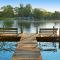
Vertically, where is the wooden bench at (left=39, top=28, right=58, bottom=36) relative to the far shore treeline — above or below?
below

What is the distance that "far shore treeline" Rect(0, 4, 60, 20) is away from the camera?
27.2 meters

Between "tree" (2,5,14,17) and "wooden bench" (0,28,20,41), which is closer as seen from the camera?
"wooden bench" (0,28,20,41)

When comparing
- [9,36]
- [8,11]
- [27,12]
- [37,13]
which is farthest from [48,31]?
[37,13]

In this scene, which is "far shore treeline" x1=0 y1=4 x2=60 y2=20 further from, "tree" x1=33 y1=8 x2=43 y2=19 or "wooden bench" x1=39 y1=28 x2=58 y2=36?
"wooden bench" x1=39 y1=28 x2=58 y2=36

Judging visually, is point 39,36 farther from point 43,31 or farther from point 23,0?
point 23,0

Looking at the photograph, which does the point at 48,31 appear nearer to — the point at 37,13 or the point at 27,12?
the point at 27,12

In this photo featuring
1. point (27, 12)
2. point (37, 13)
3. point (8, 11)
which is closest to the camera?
Result: point (27, 12)

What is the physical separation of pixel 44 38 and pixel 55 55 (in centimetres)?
345

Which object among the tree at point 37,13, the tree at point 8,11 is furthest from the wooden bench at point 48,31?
the tree at point 8,11

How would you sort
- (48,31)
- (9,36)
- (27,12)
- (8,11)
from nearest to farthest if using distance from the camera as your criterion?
(9,36) < (48,31) < (27,12) < (8,11)

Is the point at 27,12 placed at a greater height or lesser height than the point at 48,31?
greater

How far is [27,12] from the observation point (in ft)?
88.8

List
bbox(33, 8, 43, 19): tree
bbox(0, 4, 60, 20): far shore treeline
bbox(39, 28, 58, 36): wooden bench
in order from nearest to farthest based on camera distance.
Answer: bbox(39, 28, 58, 36): wooden bench, bbox(0, 4, 60, 20): far shore treeline, bbox(33, 8, 43, 19): tree

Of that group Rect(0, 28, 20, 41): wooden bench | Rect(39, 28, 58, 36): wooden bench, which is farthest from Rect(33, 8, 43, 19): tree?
Rect(0, 28, 20, 41): wooden bench
